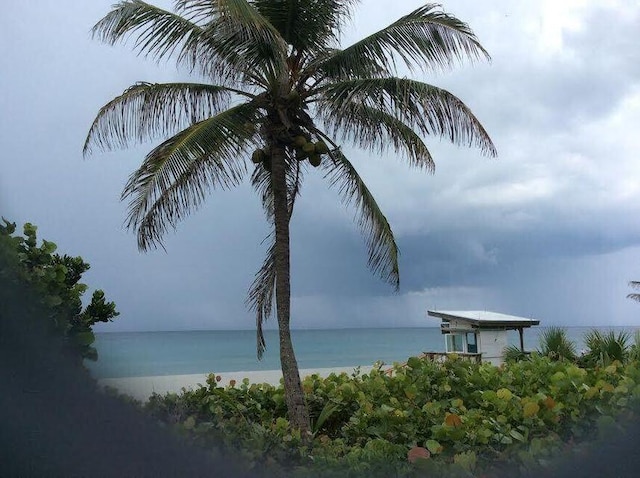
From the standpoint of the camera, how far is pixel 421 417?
6.00m

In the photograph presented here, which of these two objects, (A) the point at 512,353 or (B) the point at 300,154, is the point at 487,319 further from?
(B) the point at 300,154

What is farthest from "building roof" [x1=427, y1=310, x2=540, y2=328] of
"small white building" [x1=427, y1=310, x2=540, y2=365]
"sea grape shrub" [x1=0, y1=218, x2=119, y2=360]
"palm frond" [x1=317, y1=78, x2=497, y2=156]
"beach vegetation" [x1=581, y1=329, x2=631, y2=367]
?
"sea grape shrub" [x1=0, y1=218, x2=119, y2=360]

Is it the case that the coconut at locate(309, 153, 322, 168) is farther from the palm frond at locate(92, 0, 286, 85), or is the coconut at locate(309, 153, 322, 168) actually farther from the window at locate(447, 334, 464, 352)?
the window at locate(447, 334, 464, 352)

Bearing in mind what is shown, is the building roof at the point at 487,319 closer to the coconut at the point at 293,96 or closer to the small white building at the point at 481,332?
the small white building at the point at 481,332

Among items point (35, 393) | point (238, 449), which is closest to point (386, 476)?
point (238, 449)

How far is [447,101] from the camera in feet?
22.3

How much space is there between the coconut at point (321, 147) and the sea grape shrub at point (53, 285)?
4093 millimetres

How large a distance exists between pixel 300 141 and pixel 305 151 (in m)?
0.13

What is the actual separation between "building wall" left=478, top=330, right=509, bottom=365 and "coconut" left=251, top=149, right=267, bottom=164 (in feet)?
29.4

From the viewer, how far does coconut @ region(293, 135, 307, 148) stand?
7188 mm

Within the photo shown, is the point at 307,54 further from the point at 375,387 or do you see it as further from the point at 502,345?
the point at 502,345

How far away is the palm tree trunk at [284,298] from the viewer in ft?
22.2

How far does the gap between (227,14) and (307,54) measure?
2.10 m

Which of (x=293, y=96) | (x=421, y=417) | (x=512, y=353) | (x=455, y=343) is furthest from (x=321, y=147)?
(x=455, y=343)
